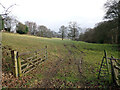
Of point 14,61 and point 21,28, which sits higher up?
point 21,28

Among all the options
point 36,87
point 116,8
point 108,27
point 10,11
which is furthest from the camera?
point 108,27

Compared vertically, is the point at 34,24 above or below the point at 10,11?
above

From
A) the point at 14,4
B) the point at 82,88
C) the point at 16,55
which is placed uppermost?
the point at 14,4

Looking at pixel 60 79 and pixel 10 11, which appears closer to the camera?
pixel 60 79

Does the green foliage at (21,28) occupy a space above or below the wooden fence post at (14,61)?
above

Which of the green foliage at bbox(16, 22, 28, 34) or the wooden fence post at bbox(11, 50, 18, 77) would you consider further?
the green foliage at bbox(16, 22, 28, 34)

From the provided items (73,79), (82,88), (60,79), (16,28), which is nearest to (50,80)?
(60,79)

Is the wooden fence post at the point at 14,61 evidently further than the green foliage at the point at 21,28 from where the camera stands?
No

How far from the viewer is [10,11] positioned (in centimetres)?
793

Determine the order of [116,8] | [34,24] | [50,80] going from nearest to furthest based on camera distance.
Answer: [50,80] → [116,8] → [34,24]

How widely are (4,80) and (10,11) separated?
7.37 m

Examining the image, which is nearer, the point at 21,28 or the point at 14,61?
the point at 14,61

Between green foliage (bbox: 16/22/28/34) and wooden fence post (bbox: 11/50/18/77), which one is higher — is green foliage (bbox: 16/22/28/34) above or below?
above

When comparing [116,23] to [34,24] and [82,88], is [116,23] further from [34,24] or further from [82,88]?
[34,24]
